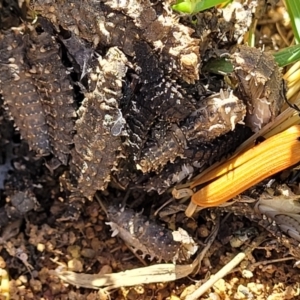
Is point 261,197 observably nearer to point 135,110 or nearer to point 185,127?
point 185,127

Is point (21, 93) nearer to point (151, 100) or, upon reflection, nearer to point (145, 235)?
point (151, 100)

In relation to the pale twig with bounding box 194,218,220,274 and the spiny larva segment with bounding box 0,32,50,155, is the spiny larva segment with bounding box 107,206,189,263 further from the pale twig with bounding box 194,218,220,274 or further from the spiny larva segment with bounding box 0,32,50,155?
the spiny larva segment with bounding box 0,32,50,155

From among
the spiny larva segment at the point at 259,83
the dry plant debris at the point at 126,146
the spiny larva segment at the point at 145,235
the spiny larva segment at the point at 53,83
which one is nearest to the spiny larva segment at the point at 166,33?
the dry plant debris at the point at 126,146

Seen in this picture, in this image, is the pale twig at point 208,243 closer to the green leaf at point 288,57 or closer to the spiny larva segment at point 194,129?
the spiny larva segment at point 194,129

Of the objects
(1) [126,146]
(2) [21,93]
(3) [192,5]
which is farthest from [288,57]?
(2) [21,93]

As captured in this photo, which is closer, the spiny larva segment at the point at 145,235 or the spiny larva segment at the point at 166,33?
the spiny larva segment at the point at 166,33

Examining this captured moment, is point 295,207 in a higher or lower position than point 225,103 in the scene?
lower

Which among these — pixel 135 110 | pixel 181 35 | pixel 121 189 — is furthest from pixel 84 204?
pixel 181 35

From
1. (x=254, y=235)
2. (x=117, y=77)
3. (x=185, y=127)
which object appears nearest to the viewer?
(x=117, y=77)
